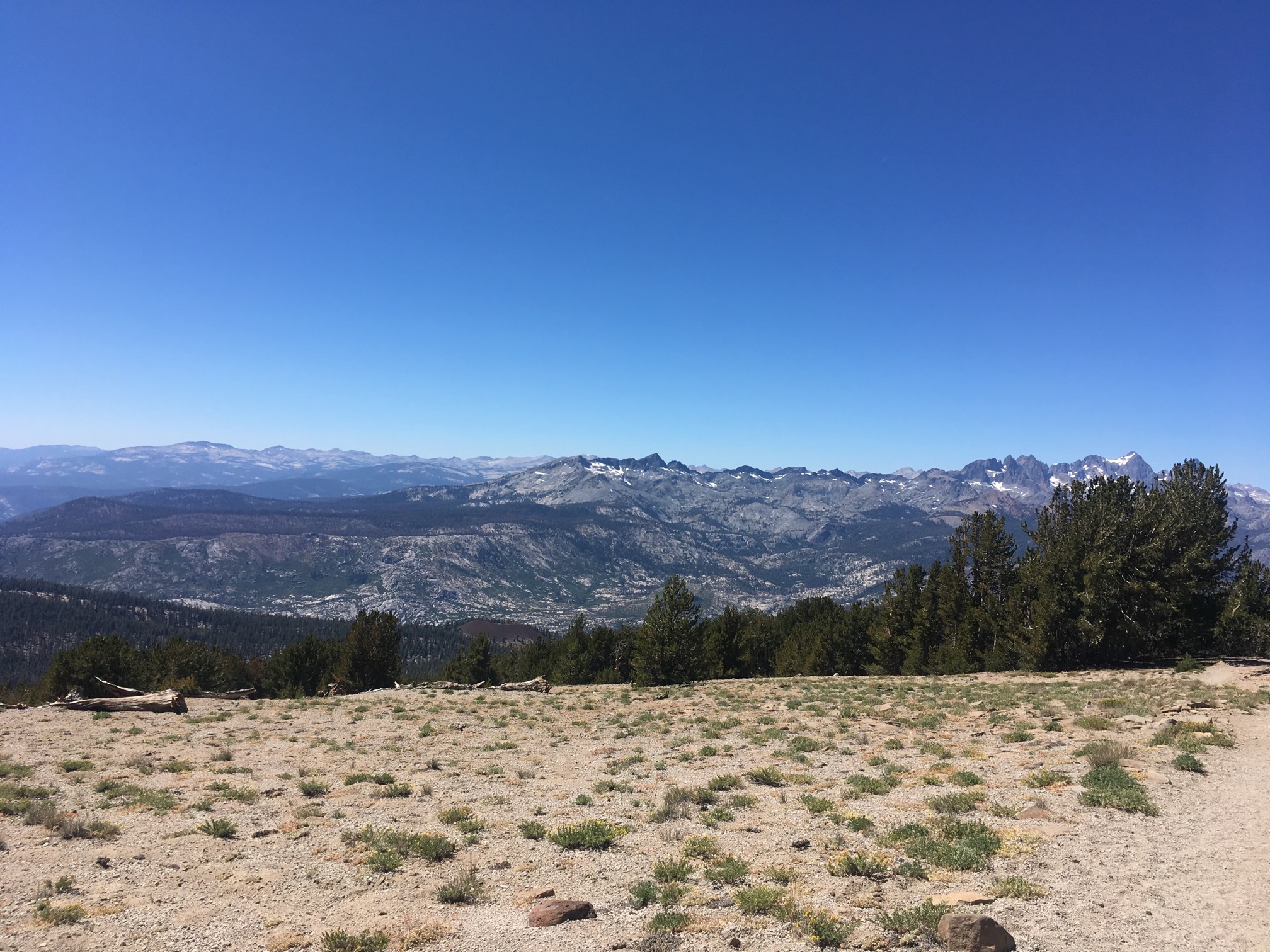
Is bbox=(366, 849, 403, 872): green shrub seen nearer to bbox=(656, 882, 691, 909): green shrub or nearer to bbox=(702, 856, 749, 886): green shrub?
bbox=(656, 882, 691, 909): green shrub

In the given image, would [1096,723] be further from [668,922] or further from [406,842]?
[406,842]

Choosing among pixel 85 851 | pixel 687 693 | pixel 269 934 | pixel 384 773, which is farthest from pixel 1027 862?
pixel 687 693

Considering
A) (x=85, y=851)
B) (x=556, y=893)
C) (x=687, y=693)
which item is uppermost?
(x=556, y=893)

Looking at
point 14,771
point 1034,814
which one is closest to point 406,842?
point 1034,814

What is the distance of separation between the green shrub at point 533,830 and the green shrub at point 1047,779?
41.9ft

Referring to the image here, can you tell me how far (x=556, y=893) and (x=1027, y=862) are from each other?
8852 millimetres

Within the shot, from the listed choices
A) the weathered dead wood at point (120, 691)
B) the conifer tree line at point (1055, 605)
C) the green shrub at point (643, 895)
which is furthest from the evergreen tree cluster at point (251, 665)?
the green shrub at point (643, 895)

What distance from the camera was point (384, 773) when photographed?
753 inches

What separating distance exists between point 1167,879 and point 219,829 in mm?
19712

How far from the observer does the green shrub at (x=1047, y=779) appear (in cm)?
1507

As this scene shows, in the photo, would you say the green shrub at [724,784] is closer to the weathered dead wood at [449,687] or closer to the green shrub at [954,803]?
the green shrub at [954,803]

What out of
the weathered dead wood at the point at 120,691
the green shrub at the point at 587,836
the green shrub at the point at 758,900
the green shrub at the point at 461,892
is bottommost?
the weathered dead wood at the point at 120,691

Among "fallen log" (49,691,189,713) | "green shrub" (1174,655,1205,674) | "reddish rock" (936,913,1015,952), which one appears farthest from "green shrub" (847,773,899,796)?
"fallen log" (49,691,189,713)

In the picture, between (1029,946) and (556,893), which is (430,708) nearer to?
(556,893)
